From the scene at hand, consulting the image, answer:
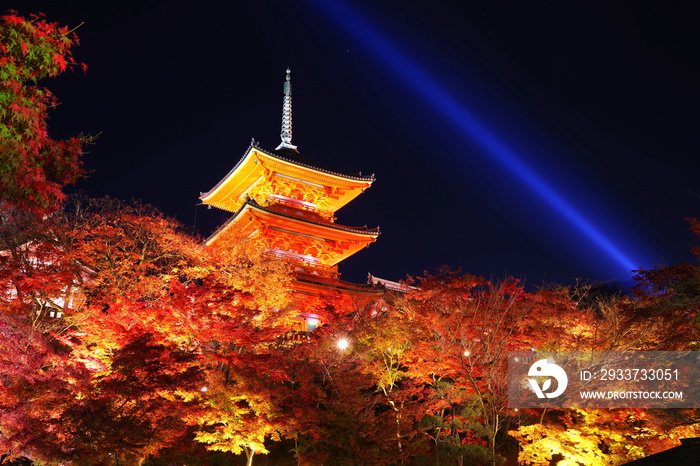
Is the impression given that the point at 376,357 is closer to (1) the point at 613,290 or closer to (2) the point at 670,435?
(2) the point at 670,435

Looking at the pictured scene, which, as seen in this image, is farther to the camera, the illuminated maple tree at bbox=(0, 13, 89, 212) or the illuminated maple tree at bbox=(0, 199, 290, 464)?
the illuminated maple tree at bbox=(0, 199, 290, 464)

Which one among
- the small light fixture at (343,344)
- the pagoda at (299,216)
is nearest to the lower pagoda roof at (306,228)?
the pagoda at (299,216)

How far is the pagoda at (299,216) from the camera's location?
28578mm

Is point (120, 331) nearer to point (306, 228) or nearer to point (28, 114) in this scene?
point (28, 114)

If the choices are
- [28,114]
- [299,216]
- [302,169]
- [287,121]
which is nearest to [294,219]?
[299,216]

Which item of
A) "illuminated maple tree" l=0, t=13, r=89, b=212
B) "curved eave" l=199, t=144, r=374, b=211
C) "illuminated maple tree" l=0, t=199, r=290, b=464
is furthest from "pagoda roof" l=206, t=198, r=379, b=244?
"illuminated maple tree" l=0, t=13, r=89, b=212

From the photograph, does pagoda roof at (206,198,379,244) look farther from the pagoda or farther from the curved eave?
the curved eave

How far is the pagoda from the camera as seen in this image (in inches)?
1125

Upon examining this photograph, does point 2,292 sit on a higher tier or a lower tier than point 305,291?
lower

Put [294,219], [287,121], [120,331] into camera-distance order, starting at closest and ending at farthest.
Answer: [120,331] < [294,219] < [287,121]

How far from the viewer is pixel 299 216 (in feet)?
97.3

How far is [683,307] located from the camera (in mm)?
11328

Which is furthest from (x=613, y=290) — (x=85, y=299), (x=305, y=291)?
(x=85, y=299)

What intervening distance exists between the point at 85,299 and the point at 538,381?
47.2 ft
